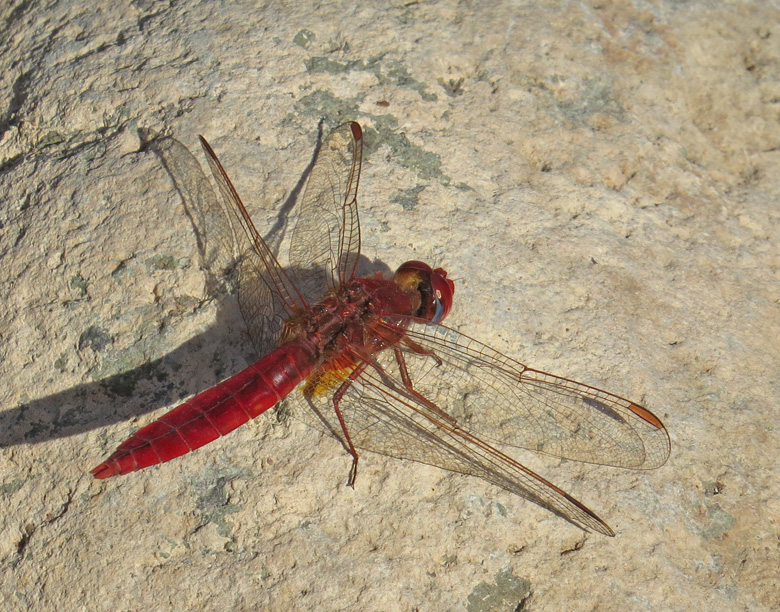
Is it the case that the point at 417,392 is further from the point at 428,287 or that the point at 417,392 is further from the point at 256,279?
the point at 256,279

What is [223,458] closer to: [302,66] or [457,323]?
[457,323]

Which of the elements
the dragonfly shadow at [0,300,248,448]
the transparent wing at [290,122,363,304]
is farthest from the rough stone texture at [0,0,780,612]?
the transparent wing at [290,122,363,304]

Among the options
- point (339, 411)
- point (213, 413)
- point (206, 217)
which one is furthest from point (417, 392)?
point (206, 217)

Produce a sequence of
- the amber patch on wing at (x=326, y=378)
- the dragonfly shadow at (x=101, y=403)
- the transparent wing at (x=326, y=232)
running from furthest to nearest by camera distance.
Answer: the transparent wing at (x=326, y=232) → the amber patch on wing at (x=326, y=378) → the dragonfly shadow at (x=101, y=403)

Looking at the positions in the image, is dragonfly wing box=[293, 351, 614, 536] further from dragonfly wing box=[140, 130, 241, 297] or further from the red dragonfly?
dragonfly wing box=[140, 130, 241, 297]

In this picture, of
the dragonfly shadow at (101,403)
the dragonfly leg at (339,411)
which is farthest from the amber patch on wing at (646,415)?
the dragonfly shadow at (101,403)

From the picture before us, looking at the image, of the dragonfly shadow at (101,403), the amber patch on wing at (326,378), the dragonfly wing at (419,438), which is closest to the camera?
the dragonfly wing at (419,438)

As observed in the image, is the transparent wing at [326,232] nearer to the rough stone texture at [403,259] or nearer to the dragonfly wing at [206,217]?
the rough stone texture at [403,259]
